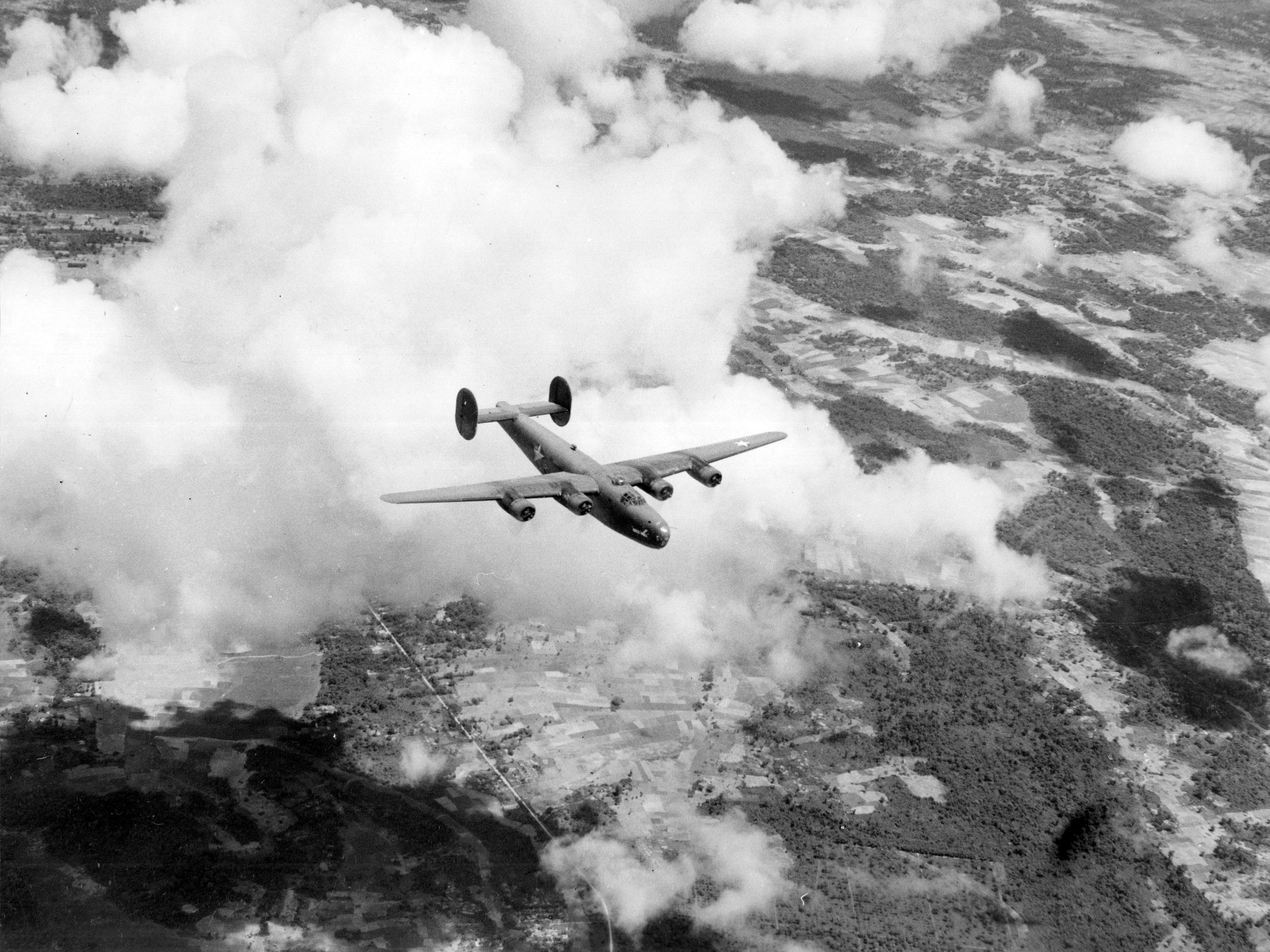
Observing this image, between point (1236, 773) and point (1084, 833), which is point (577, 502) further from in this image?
point (1236, 773)

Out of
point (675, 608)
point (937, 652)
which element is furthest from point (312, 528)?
point (937, 652)

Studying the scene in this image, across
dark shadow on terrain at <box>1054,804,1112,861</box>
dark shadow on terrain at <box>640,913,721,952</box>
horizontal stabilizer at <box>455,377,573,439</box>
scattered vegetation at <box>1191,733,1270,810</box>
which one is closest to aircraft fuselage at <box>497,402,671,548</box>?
horizontal stabilizer at <box>455,377,573,439</box>

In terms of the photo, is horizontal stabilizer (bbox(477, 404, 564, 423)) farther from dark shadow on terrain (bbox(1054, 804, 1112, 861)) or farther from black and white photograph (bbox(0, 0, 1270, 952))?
dark shadow on terrain (bbox(1054, 804, 1112, 861))

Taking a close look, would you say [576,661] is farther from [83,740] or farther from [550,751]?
[83,740]

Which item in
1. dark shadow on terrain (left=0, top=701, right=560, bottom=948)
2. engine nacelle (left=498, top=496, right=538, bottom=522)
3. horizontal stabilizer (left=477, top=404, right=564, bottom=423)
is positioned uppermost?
engine nacelle (left=498, top=496, right=538, bottom=522)

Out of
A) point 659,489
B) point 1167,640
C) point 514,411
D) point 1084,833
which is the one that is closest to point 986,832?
point 1084,833

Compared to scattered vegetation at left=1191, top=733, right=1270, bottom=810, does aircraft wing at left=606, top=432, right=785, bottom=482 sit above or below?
above

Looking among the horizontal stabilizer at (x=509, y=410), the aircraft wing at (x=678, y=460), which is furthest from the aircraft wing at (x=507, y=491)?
the horizontal stabilizer at (x=509, y=410)
